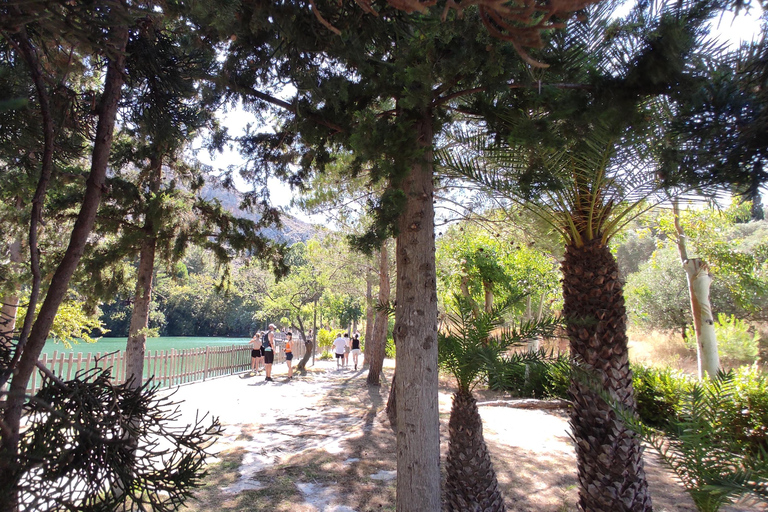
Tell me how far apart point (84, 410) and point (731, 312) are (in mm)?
24420

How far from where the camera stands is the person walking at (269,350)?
1396 cm

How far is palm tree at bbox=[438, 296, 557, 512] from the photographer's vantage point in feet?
13.9

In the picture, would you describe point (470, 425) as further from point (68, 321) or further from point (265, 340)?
point (265, 340)

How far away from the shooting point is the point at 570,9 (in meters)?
1.03

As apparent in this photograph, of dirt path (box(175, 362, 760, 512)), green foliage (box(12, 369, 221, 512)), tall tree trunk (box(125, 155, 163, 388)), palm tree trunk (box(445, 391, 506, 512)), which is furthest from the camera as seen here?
tall tree trunk (box(125, 155, 163, 388))

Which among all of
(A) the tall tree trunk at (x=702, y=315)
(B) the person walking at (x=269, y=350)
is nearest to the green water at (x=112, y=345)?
(B) the person walking at (x=269, y=350)

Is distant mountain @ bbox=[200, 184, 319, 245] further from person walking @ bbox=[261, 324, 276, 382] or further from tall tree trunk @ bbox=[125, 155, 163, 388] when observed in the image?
person walking @ bbox=[261, 324, 276, 382]

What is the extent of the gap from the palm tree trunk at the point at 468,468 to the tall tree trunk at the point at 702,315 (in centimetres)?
594

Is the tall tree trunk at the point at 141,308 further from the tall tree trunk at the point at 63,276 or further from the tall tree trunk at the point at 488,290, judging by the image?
the tall tree trunk at the point at 488,290

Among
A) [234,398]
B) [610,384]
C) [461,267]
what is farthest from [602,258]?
[234,398]

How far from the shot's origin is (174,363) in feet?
41.0

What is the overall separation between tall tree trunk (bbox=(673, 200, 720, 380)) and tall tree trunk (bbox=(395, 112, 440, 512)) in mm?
6168

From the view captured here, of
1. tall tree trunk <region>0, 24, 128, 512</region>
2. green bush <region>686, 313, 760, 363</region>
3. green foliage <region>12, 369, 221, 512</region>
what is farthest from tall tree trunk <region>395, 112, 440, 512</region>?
green bush <region>686, 313, 760, 363</region>

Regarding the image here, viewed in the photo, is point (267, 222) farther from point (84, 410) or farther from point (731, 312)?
point (731, 312)
